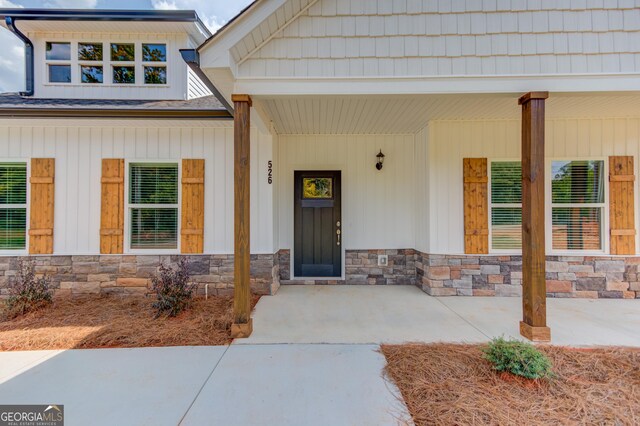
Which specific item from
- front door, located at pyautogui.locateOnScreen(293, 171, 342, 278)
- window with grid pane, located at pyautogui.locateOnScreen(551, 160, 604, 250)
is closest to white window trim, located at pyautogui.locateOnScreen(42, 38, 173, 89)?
front door, located at pyautogui.locateOnScreen(293, 171, 342, 278)

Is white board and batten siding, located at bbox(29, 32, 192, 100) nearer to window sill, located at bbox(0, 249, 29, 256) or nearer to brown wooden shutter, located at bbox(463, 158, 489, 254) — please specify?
window sill, located at bbox(0, 249, 29, 256)

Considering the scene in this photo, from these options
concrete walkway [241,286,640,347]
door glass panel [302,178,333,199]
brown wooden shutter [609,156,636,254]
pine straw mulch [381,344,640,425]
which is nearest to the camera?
pine straw mulch [381,344,640,425]

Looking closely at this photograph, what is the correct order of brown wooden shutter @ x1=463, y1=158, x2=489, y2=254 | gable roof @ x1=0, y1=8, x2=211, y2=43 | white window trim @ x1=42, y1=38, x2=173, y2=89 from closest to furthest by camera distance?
brown wooden shutter @ x1=463, y1=158, x2=489, y2=254 → gable roof @ x1=0, y1=8, x2=211, y2=43 → white window trim @ x1=42, y1=38, x2=173, y2=89

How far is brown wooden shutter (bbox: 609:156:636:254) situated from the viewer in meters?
4.72

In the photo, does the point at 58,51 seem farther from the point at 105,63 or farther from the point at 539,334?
the point at 539,334

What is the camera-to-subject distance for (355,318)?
152 inches

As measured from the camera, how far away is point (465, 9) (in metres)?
3.25

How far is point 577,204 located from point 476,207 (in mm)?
1638

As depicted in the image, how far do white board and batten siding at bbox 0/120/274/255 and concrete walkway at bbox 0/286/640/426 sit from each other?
1.71m

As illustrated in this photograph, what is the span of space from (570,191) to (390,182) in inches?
113

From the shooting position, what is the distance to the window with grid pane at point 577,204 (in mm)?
4832

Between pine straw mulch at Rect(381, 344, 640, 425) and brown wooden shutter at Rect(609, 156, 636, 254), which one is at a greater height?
brown wooden shutter at Rect(609, 156, 636, 254)

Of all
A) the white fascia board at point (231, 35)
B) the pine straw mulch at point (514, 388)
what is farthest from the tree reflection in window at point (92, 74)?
the pine straw mulch at point (514, 388)

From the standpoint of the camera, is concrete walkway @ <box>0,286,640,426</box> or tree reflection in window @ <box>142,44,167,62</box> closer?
concrete walkway @ <box>0,286,640,426</box>
